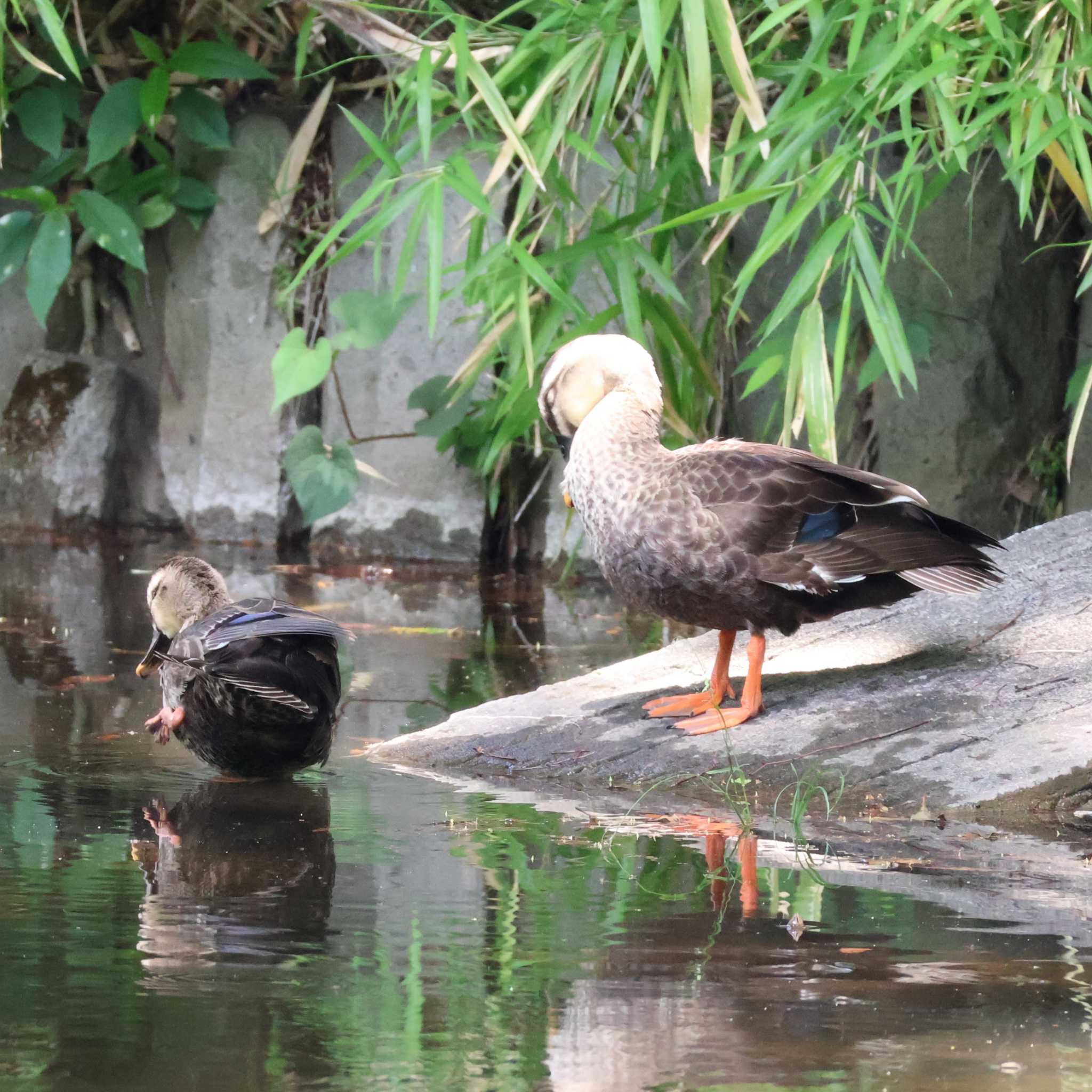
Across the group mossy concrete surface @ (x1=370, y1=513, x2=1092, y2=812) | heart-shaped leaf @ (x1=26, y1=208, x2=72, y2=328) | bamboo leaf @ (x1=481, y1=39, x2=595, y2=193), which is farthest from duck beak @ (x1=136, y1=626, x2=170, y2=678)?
heart-shaped leaf @ (x1=26, y1=208, x2=72, y2=328)

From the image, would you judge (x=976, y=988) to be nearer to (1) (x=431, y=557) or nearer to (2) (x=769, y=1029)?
(2) (x=769, y=1029)

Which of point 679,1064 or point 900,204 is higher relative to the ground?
point 900,204

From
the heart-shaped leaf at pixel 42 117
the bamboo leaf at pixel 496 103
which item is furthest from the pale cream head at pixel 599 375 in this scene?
the heart-shaped leaf at pixel 42 117

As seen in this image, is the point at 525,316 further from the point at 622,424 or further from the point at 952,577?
the point at 952,577

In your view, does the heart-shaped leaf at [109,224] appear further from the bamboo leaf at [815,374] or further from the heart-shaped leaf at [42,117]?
the bamboo leaf at [815,374]

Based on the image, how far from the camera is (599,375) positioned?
147 inches

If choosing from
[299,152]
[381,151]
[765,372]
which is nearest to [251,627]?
[381,151]

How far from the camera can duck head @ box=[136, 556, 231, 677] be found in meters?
3.74

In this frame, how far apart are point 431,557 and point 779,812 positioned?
4389mm

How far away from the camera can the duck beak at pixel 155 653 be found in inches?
145

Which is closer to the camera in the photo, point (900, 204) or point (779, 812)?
point (779, 812)

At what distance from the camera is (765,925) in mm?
2424

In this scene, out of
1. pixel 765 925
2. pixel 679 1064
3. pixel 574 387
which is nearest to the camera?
pixel 679 1064

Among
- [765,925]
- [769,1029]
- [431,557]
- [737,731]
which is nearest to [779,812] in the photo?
[737,731]
